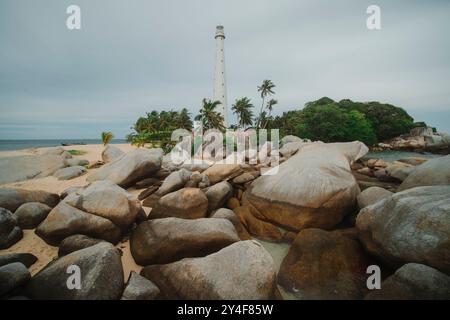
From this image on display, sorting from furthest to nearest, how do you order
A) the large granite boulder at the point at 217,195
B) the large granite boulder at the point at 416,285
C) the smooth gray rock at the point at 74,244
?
the large granite boulder at the point at 217,195
the smooth gray rock at the point at 74,244
the large granite boulder at the point at 416,285

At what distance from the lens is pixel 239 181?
25.9 feet

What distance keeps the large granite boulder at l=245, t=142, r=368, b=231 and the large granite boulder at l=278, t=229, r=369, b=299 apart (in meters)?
0.73

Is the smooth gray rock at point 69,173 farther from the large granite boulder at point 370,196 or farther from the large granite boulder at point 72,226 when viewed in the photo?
the large granite boulder at point 370,196

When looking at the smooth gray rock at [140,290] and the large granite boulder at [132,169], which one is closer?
the smooth gray rock at [140,290]

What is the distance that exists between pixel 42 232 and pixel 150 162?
4.44 meters

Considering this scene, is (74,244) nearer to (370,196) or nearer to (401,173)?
(370,196)

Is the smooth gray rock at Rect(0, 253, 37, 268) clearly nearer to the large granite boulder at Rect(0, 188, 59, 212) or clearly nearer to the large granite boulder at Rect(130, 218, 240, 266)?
the large granite boulder at Rect(130, 218, 240, 266)

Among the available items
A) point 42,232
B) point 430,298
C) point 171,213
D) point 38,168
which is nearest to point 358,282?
point 430,298

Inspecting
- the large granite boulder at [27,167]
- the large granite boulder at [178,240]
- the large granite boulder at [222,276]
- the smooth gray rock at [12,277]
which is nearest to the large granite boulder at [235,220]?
the large granite boulder at [178,240]

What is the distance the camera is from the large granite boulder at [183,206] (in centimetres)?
584

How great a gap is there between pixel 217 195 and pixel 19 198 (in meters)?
5.38

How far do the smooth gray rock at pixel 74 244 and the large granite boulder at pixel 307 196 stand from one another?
13.6ft

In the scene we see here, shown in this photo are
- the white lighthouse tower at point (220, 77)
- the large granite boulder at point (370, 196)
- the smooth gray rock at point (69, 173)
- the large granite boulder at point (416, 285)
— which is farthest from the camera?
the white lighthouse tower at point (220, 77)

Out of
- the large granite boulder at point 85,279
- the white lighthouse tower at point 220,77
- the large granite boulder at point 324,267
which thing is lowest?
the large granite boulder at point 324,267
